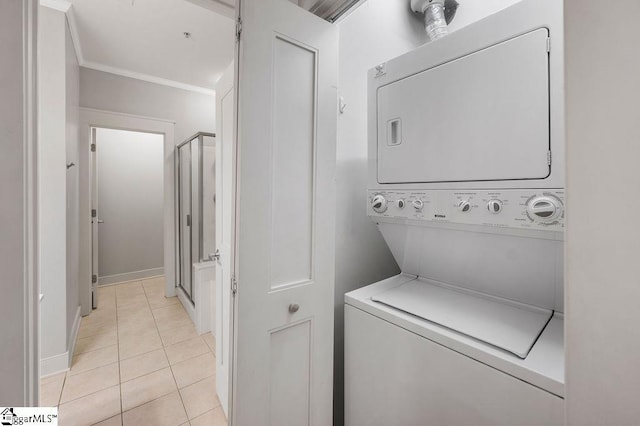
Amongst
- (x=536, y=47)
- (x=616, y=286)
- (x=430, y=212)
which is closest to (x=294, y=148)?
(x=430, y=212)

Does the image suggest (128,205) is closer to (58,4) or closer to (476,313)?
(58,4)

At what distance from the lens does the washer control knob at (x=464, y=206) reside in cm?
98

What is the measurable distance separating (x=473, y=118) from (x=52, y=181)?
285 centimetres

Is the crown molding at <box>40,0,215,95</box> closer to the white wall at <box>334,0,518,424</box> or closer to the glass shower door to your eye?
the glass shower door

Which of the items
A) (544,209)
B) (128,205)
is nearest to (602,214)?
(544,209)

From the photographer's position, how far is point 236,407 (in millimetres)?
1001

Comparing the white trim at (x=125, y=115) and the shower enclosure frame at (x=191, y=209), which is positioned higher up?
the white trim at (x=125, y=115)

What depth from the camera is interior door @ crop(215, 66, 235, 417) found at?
168 centimetres

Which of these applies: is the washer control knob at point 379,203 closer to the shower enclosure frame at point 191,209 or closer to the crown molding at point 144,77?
the shower enclosure frame at point 191,209

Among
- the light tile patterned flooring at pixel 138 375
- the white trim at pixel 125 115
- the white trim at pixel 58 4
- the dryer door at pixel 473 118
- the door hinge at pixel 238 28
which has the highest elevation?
the white trim at pixel 58 4

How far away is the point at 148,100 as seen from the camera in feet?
10.8

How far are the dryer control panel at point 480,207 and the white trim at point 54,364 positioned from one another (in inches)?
106

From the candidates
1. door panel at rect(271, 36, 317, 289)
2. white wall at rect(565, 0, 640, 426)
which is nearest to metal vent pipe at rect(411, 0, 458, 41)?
door panel at rect(271, 36, 317, 289)

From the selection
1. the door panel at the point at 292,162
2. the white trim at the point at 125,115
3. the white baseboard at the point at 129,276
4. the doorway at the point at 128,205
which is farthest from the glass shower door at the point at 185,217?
the door panel at the point at 292,162
